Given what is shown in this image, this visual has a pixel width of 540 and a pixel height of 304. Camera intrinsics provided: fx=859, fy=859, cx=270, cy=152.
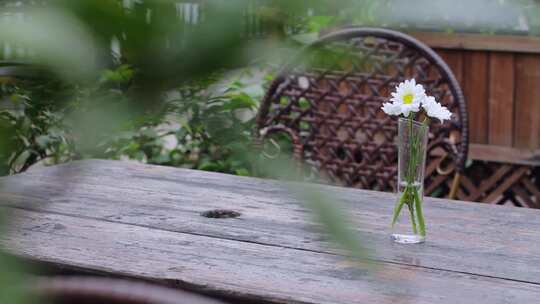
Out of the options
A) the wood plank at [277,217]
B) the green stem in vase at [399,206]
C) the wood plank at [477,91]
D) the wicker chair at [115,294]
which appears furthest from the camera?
the wood plank at [477,91]

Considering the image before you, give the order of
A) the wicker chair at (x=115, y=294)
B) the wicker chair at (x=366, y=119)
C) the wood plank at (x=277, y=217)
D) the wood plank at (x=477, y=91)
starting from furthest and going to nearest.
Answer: the wood plank at (x=477, y=91)
the wicker chair at (x=366, y=119)
the wood plank at (x=277, y=217)
the wicker chair at (x=115, y=294)

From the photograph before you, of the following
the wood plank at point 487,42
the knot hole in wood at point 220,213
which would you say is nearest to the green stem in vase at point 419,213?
the knot hole in wood at point 220,213

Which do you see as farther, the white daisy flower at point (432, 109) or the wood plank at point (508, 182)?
the wood plank at point (508, 182)

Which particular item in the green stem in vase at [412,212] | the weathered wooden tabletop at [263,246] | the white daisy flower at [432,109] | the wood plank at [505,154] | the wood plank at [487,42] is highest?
the white daisy flower at [432,109]

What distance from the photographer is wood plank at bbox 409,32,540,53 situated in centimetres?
279

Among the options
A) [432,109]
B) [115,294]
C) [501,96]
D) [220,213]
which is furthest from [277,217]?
[501,96]

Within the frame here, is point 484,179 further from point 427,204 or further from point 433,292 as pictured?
point 433,292

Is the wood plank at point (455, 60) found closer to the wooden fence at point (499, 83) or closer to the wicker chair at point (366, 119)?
the wooden fence at point (499, 83)

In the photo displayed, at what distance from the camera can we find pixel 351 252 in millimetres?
243

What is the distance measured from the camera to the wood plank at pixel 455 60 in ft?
9.70

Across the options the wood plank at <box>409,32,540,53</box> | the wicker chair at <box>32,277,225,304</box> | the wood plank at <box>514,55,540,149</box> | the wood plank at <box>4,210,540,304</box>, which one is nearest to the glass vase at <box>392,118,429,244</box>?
the wood plank at <box>4,210,540,304</box>

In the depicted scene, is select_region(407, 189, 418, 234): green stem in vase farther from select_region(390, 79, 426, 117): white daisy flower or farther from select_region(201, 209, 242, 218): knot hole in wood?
select_region(201, 209, 242, 218): knot hole in wood

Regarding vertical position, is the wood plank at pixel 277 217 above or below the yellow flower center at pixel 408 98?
below

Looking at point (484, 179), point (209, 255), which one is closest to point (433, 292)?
point (209, 255)
